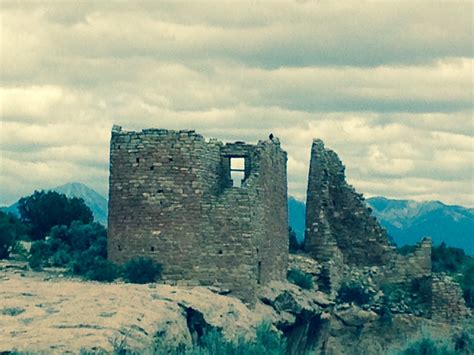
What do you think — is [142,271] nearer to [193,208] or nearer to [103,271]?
[103,271]

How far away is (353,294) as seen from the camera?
44969mm

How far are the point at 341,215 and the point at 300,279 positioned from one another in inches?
159

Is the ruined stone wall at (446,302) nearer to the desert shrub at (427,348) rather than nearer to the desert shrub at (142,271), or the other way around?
the desert shrub at (427,348)

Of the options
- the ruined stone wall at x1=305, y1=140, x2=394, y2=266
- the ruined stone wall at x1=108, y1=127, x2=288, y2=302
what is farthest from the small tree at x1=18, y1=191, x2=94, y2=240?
the ruined stone wall at x1=108, y1=127, x2=288, y2=302

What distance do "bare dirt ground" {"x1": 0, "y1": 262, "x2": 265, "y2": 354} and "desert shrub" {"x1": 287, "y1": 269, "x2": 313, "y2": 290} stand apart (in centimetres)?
470

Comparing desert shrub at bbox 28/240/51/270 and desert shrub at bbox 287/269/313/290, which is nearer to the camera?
desert shrub at bbox 28/240/51/270

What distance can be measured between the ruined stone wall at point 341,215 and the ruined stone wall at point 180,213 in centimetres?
722

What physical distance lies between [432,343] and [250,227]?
23.2ft

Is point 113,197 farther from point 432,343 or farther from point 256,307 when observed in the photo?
point 432,343

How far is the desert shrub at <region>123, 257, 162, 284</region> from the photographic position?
3784 cm

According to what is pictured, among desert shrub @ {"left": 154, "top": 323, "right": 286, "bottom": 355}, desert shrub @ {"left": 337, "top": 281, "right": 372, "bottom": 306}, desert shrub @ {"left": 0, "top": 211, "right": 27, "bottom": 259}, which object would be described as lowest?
desert shrub @ {"left": 154, "top": 323, "right": 286, "bottom": 355}

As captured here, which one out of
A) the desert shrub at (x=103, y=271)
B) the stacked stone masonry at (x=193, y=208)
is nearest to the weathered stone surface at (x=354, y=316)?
the stacked stone masonry at (x=193, y=208)

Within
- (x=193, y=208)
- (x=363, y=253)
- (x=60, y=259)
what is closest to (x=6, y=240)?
(x=60, y=259)

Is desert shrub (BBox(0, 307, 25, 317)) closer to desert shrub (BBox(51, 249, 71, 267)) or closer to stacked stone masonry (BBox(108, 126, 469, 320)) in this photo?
stacked stone masonry (BBox(108, 126, 469, 320))
